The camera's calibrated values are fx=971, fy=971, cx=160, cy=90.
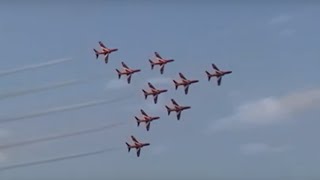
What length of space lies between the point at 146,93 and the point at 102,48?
37.0 ft

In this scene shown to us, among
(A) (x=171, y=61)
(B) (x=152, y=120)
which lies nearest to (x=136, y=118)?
(B) (x=152, y=120)

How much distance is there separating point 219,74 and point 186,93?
6.64 m

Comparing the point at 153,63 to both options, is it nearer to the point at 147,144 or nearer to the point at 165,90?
the point at 165,90

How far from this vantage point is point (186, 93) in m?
169

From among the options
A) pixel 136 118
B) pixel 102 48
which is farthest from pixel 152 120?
pixel 102 48

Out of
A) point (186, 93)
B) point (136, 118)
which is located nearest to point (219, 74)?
point (186, 93)

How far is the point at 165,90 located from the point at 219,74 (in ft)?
34.3

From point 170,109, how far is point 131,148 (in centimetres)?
1170

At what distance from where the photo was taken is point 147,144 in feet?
581

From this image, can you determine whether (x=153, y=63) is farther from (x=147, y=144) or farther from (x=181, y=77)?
(x=147, y=144)

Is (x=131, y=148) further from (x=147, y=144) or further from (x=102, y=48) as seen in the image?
(x=102, y=48)

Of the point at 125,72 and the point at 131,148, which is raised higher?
the point at 125,72

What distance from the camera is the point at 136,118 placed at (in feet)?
579

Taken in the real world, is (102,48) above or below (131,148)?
→ above
